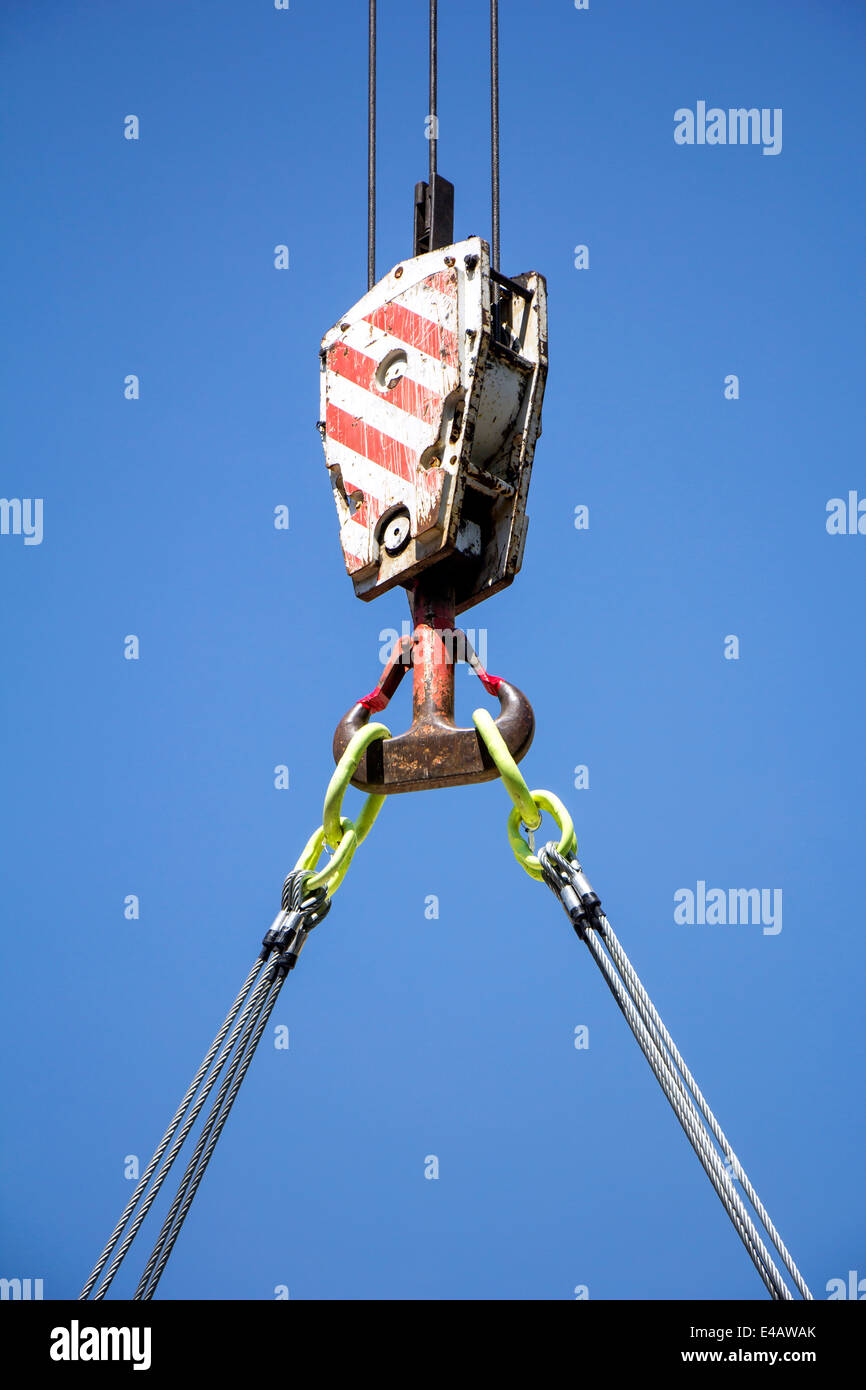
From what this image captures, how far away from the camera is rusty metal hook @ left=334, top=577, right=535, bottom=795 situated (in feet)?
13.5

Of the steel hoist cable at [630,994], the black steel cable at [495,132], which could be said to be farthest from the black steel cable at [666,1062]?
the black steel cable at [495,132]

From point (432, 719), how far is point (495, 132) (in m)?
1.91

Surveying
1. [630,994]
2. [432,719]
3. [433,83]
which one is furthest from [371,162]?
[630,994]

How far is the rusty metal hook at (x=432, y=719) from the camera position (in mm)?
4113

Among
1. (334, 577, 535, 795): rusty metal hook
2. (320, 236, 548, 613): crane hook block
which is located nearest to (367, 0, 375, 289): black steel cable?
(320, 236, 548, 613): crane hook block

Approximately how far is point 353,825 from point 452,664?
20.7 inches

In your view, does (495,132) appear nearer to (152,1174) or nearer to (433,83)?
(433,83)

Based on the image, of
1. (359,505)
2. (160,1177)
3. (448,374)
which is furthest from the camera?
(359,505)

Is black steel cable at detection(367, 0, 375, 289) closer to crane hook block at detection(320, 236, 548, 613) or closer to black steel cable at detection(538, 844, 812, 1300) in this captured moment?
crane hook block at detection(320, 236, 548, 613)

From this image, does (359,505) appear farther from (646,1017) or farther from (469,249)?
(646,1017)

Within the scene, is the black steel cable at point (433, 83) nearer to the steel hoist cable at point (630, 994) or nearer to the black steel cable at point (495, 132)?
the black steel cable at point (495, 132)

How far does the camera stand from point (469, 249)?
4.30 meters
